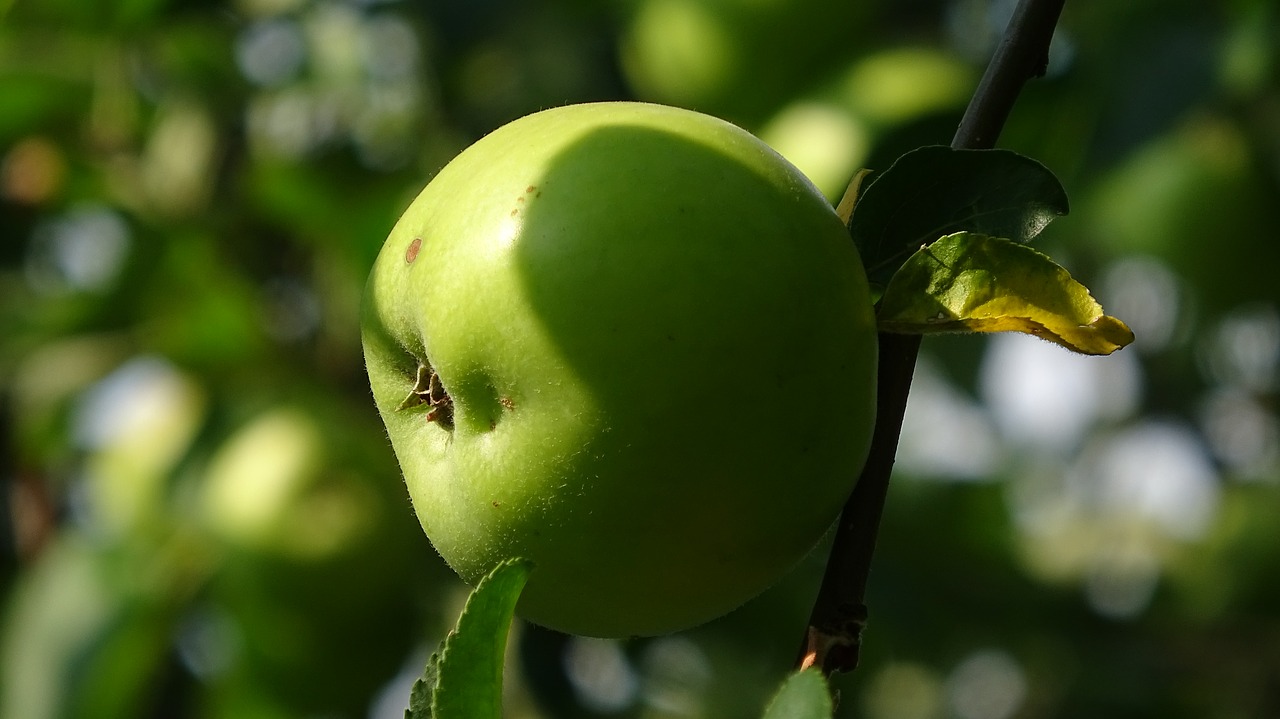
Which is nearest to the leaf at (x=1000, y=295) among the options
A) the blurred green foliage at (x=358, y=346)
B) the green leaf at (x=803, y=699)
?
the green leaf at (x=803, y=699)

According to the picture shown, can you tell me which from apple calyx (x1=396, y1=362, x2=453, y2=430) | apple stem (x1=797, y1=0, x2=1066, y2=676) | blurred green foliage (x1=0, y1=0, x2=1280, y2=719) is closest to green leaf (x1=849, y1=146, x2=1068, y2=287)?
apple stem (x1=797, y1=0, x2=1066, y2=676)

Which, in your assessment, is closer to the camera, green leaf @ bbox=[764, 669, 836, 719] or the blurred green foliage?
green leaf @ bbox=[764, 669, 836, 719]

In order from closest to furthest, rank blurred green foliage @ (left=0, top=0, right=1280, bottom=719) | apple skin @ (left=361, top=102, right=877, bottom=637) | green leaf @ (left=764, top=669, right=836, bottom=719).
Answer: green leaf @ (left=764, top=669, right=836, bottom=719) → apple skin @ (left=361, top=102, right=877, bottom=637) → blurred green foliage @ (left=0, top=0, right=1280, bottom=719)

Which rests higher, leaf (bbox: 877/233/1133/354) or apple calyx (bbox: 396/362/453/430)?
leaf (bbox: 877/233/1133/354)

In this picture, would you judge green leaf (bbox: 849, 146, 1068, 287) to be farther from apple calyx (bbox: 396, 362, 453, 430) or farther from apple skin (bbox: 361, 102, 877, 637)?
apple calyx (bbox: 396, 362, 453, 430)

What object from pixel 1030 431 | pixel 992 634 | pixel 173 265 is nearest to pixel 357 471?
pixel 173 265

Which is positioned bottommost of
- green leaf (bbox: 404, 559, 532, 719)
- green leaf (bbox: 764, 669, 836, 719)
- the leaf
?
green leaf (bbox: 404, 559, 532, 719)

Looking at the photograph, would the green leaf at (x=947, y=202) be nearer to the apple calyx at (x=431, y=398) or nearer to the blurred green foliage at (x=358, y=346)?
the apple calyx at (x=431, y=398)

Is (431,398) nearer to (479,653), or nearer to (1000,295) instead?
(479,653)

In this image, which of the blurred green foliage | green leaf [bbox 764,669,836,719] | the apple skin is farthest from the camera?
the blurred green foliage
